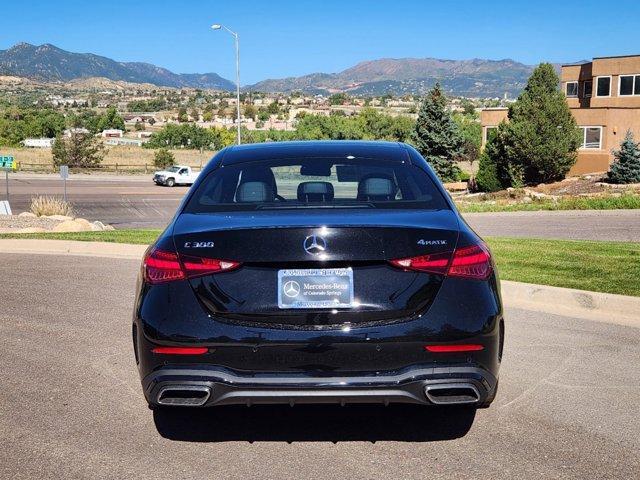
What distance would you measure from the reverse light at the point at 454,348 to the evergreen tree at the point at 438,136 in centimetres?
5155

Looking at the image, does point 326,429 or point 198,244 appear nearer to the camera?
point 198,244

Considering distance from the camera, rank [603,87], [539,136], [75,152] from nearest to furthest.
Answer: [539,136]
[603,87]
[75,152]

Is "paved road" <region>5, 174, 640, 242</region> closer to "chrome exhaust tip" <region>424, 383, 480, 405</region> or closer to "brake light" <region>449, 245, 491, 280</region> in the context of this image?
"brake light" <region>449, 245, 491, 280</region>

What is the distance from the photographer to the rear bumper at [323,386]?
381cm

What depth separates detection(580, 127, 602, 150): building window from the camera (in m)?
46.5

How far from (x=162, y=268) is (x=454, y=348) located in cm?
152

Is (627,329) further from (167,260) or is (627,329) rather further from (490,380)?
(167,260)

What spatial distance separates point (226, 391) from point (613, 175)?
3377 centimetres

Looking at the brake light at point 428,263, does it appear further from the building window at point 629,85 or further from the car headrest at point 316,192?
the building window at point 629,85

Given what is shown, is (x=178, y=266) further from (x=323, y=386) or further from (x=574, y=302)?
(x=574, y=302)

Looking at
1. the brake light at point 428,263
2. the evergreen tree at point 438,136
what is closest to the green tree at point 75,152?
the evergreen tree at point 438,136

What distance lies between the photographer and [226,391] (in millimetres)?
3834

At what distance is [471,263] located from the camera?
3979 millimetres

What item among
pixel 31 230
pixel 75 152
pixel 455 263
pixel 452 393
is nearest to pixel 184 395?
pixel 452 393
